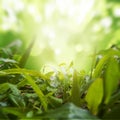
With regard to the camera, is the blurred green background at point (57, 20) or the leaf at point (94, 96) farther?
the blurred green background at point (57, 20)

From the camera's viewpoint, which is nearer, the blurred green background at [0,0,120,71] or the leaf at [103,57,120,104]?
the leaf at [103,57,120,104]

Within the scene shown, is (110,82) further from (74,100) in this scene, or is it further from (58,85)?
(58,85)

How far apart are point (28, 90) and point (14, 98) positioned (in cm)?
14

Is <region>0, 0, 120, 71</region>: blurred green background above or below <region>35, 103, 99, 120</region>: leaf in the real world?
above

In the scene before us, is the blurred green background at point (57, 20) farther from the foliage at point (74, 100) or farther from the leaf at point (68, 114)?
the leaf at point (68, 114)

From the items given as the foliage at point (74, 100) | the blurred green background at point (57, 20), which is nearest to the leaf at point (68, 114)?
the foliage at point (74, 100)

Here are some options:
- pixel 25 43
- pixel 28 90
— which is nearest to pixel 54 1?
pixel 25 43

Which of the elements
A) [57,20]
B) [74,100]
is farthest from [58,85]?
[57,20]

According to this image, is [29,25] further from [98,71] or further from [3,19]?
[98,71]

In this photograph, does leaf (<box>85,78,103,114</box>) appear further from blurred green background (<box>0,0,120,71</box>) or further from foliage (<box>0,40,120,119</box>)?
blurred green background (<box>0,0,120,71</box>)

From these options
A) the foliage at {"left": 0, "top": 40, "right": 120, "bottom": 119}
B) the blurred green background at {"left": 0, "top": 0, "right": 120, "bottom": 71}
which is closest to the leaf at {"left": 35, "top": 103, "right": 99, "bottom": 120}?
the foliage at {"left": 0, "top": 40, "right": 120, "bottom": 119}

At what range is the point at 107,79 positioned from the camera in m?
0.41

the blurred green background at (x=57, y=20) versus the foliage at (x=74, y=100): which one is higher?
the blurred green background at (x=57, y=20)

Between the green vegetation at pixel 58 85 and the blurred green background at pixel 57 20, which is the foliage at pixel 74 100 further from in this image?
the blurred green background at pixel 57 20
